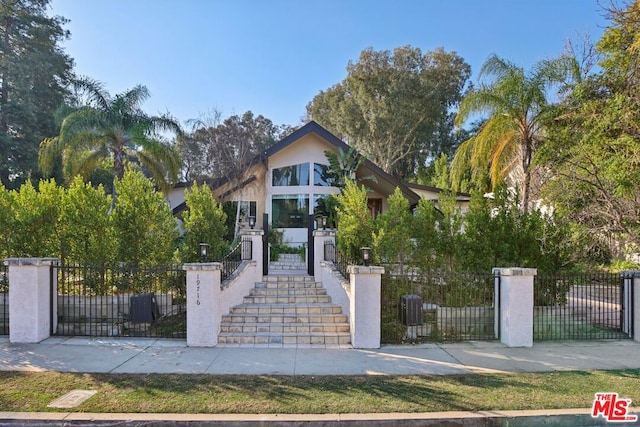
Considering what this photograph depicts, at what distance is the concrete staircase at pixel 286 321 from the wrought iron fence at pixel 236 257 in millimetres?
748

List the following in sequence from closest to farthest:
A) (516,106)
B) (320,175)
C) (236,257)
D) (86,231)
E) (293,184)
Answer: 1. (86,231)
2. (236,257)
3. (516,106)
4. (293,184)
5. (320,175)

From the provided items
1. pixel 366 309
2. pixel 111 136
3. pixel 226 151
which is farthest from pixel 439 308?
pixel 226 151

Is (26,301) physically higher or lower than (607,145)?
lower

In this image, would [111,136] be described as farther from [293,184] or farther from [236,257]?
[236,257]

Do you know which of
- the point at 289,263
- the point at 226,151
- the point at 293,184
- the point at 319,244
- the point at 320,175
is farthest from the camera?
the point at 226,151

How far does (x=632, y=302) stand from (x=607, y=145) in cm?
354

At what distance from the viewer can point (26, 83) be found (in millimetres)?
24172

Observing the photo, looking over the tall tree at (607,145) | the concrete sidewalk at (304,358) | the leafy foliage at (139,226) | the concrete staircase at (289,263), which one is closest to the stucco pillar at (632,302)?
the concrete sidewalk at (304,358)

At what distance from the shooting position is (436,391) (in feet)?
16.3

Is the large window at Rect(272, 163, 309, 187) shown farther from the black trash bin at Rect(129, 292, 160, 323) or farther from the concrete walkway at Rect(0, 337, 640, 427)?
the concrete walkway at Rect(0, 337, 640, 427)

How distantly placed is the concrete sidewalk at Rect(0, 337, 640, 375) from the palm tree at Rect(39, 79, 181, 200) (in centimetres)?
937

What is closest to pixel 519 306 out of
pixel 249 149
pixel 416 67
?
pixel 249 149

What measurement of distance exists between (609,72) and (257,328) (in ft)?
33.7

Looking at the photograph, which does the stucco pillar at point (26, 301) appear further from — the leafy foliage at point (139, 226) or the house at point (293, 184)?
the house at point (293, 184)
